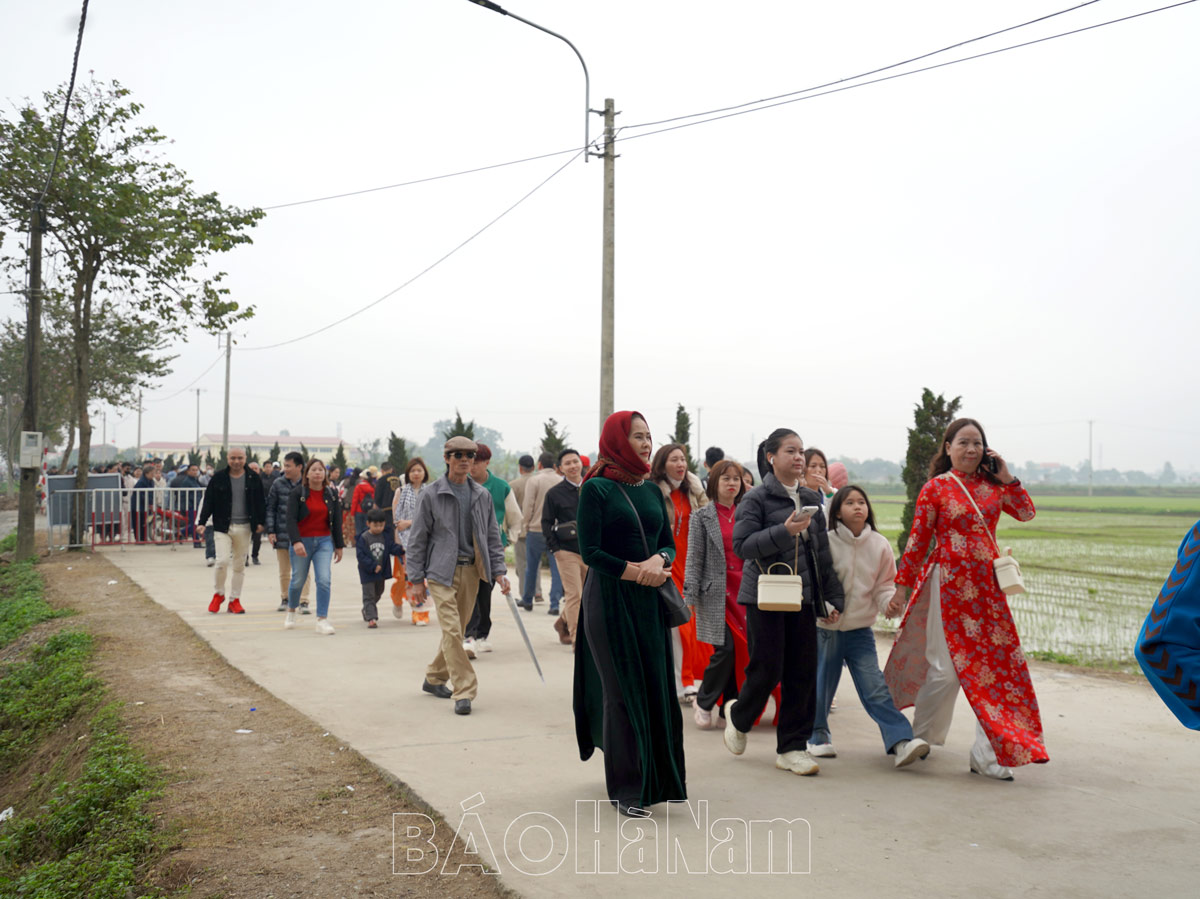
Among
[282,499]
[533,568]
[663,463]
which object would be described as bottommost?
[533,568]

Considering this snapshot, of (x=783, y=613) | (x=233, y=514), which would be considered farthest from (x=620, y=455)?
(x=233, y=514)

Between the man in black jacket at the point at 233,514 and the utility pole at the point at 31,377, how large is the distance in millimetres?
8910

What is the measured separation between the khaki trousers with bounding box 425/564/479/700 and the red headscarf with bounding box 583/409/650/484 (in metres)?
2.50

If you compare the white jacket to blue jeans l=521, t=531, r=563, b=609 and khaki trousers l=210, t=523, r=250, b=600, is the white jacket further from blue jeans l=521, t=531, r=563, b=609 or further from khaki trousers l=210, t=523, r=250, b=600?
khaki trousers l=210, t=523, r=250, b=600

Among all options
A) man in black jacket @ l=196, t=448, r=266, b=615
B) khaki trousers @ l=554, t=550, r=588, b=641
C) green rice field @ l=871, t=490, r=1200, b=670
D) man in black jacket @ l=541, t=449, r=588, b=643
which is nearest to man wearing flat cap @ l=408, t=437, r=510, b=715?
man in black jacket @ l=541, t=449, r=588, b=643

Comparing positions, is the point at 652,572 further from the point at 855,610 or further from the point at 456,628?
the point at 456,628

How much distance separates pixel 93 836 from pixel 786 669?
3.63 m

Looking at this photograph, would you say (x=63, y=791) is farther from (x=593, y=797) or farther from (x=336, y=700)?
(x=593, y=797)

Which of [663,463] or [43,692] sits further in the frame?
[43,692]

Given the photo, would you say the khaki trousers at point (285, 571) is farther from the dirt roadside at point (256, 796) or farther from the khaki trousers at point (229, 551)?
the dirt roadside at point (256, 796)

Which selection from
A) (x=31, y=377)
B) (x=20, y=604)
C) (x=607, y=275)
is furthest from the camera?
(x=31, y=377)

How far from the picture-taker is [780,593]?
210 inches

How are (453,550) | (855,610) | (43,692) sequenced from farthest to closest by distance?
(43,692) < (453,550) < (855,610)

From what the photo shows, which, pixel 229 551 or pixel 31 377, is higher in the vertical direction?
pixel 31 377
